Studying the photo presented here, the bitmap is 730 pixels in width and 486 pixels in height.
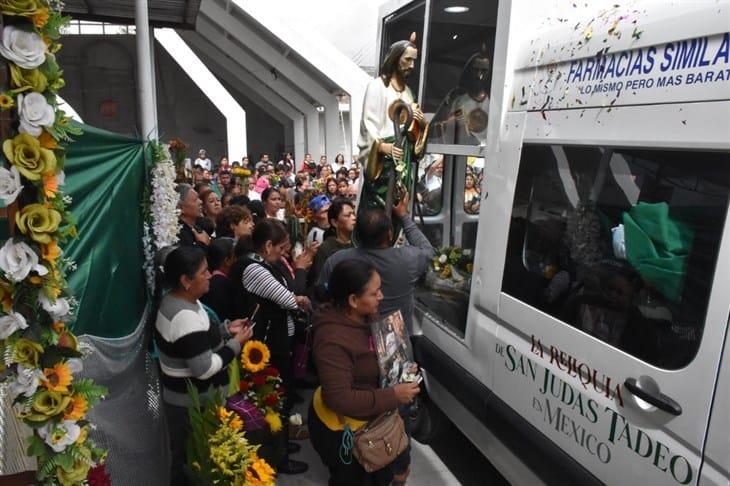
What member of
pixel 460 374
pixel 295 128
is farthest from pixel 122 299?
pixel 295 128

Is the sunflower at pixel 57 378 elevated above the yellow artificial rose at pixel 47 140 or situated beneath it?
situated beneath

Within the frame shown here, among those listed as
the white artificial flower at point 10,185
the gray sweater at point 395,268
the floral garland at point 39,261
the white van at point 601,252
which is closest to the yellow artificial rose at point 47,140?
the floral garland at point 39,261

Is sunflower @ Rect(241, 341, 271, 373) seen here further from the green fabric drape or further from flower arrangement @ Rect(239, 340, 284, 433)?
the green fabric drape

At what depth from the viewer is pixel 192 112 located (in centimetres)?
3206

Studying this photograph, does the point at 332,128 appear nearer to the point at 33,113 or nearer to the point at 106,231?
the point at 106,231

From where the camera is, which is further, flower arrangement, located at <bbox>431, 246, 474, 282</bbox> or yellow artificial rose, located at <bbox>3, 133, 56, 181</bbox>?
flower arrangement, located at <bbox>431, 246, 474, 282</bbox>

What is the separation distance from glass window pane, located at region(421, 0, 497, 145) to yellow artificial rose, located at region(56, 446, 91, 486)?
2444mm

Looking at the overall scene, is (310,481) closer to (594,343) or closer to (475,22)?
(594,343)

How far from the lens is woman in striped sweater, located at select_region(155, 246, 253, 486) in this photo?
2.66 m

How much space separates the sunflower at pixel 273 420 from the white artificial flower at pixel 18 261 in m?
1.59

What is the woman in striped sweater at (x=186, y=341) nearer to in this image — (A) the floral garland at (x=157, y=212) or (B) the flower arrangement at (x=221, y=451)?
(B) the flower arrangement at (x=221, y=451)

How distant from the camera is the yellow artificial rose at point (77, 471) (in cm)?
205

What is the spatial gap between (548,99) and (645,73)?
0.54 m

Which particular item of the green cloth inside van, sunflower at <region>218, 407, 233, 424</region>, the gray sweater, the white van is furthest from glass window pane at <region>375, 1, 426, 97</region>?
sunflower at <region>218, 407, 233, 424</region>
